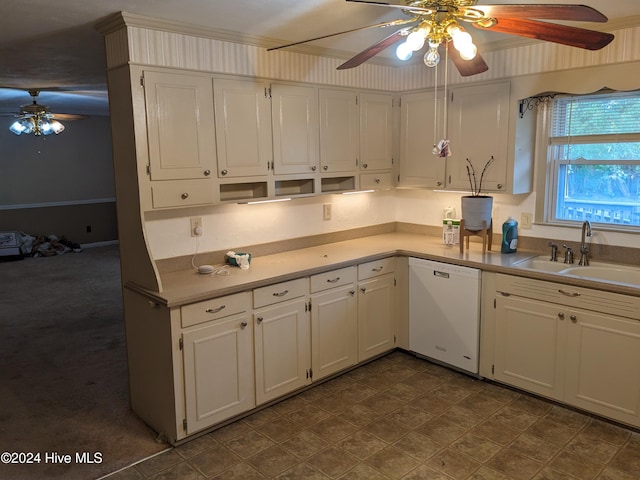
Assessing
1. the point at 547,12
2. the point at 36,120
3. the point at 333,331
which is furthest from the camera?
the point at 36,120

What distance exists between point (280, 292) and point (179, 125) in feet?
3.85

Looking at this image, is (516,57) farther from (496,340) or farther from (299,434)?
(299,434)

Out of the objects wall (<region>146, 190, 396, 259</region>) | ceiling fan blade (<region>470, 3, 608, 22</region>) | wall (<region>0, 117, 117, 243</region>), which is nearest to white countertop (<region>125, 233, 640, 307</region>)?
wall (<region>146, 190, 396, 259</region>)

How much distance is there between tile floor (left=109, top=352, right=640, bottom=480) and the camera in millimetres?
2611

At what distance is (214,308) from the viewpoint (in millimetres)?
2873

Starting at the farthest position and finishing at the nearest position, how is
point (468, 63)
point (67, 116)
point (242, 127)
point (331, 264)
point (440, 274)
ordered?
point (67, 116), point (440, 274), point (331, 264), point (242, 127), point (468, 63)

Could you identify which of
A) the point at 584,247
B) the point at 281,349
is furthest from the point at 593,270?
the point at 281,349

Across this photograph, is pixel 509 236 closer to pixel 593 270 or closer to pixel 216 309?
pixel 593 270

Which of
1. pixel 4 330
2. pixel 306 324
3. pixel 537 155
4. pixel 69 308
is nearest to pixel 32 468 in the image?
pixel 306 324

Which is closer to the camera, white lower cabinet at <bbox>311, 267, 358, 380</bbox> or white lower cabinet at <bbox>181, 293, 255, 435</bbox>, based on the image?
white lower cabinet at <bbox>181, 293, 255, 435</bbox>

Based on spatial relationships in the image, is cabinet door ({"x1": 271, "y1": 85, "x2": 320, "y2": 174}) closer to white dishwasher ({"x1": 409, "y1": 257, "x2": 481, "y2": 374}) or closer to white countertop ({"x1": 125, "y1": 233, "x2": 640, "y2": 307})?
white countertop ({"x1": 125, "y1": 233, "x2": 640, "y2": 307})

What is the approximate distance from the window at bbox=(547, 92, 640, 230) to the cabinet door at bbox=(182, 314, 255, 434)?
2.41m

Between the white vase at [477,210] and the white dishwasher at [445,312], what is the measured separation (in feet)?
1.30

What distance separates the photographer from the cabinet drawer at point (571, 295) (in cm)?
282
